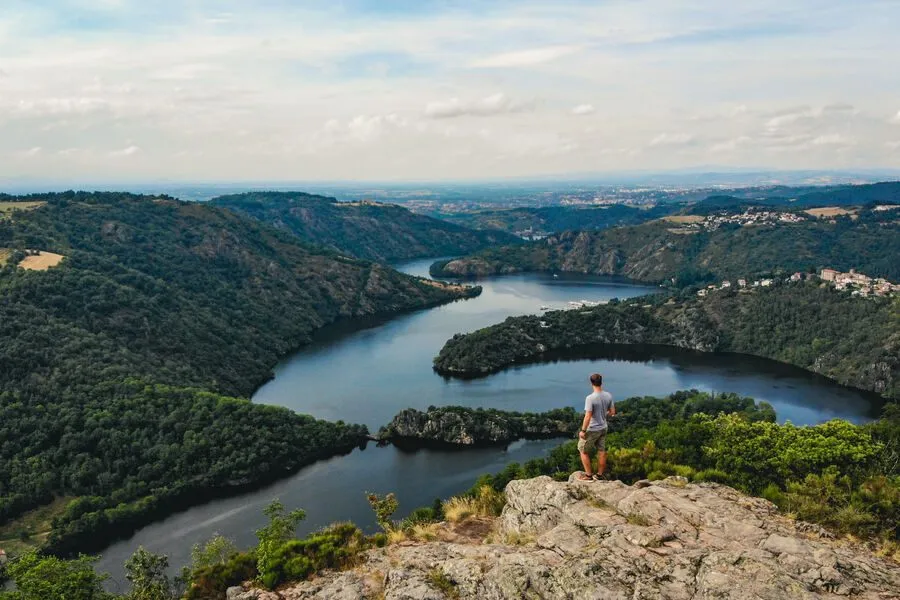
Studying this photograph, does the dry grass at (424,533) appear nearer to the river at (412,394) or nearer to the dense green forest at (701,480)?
the dense green forest at (701,480)

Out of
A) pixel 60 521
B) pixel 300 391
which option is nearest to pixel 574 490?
pixel 60 521

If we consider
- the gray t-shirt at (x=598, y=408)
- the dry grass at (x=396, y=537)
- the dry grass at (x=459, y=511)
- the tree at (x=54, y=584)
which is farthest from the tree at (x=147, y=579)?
the gray t-shirt at (x=598, y=408)

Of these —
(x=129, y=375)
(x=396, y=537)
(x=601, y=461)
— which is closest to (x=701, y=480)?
(x=601, y=461)

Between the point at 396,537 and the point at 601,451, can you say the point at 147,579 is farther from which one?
the point at 601,451

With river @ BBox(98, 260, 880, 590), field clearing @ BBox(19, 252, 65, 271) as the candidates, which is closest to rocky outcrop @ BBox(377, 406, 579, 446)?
river @ BBox(98, 260, 880, 590)

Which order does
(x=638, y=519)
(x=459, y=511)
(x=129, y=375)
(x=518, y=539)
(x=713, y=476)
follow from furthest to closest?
(x=129, y=375) < (x=713, y=476) < (x=459, y=511) < (x=518, y=539) < (x=638, y=519)

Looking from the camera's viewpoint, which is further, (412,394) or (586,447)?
(412,394)
